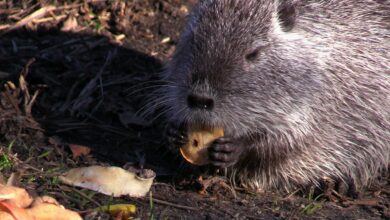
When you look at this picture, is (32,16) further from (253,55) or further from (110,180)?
(110,180)

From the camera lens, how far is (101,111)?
6.51 metres

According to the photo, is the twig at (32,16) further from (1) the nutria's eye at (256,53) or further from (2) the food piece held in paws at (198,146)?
(1) the nutria's eye at (256,53)

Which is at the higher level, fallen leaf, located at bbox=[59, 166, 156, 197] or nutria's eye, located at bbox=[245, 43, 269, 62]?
nutria's eye, located at bbox=[245, 43, 269, 62]

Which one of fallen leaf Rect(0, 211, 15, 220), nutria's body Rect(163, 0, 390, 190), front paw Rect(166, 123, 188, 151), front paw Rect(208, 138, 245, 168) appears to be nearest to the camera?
fallen leaf Rect(0, 211, 15, 220)

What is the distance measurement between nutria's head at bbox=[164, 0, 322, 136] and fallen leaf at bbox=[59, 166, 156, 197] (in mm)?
477

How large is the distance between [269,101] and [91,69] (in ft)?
6.44

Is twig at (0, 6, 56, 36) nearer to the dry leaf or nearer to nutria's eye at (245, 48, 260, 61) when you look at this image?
the dry leaf

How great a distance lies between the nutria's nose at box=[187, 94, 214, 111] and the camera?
5.12 meters

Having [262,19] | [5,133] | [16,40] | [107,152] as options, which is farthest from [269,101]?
[16,40]

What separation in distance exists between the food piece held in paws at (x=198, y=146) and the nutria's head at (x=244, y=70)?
0.09 m

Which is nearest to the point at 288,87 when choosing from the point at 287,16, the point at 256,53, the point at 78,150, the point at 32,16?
the point at 256,53

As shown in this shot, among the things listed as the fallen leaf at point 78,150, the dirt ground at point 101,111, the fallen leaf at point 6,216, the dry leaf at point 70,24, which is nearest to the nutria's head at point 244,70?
the dirt ground at point 101,111

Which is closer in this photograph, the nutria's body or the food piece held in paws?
the nutria's body

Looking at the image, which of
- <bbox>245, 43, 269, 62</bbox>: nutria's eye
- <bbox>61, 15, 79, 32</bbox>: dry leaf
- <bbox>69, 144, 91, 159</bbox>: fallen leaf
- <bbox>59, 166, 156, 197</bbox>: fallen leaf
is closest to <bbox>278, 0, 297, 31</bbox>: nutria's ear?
<bbox>245, 43, 269, 62</bbox>: nutria's eye
